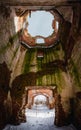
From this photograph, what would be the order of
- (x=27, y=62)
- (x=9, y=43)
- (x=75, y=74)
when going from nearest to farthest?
(x=9, y=43) → (x=75, y=74) → (x=27, y=62)

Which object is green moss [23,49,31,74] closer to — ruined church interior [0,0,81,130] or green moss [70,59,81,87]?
ruined church interior [0,0,81,130]

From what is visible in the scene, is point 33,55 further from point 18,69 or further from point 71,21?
point 71,21

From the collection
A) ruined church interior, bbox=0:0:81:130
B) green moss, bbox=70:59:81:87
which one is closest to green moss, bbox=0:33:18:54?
ruined church interior, bbox=0:0:81:130

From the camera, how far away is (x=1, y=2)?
261 inches

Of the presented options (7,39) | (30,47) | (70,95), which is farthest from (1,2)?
(70,95)

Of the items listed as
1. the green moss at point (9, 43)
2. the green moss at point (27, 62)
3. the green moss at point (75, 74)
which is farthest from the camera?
the green moss at point (27, 62)

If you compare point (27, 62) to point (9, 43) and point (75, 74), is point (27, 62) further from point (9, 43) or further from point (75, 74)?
Result: point (75, 74)

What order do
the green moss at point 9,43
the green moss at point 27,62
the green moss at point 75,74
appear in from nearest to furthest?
the green moss at point 9,43
the green moss at point 75,74
the green moss at point 27,62

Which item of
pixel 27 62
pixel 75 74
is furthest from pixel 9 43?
pixel 75 74

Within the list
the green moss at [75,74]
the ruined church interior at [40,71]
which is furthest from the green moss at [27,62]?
the green moss at [75,74]

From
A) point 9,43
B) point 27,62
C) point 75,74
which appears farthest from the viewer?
point 27,62

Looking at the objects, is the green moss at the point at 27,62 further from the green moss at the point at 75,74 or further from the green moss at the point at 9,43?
the green moss at the point at 75,74

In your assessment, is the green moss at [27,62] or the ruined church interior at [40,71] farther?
the green moss at [27,62]

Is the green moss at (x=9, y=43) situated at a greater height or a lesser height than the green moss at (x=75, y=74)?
greater
